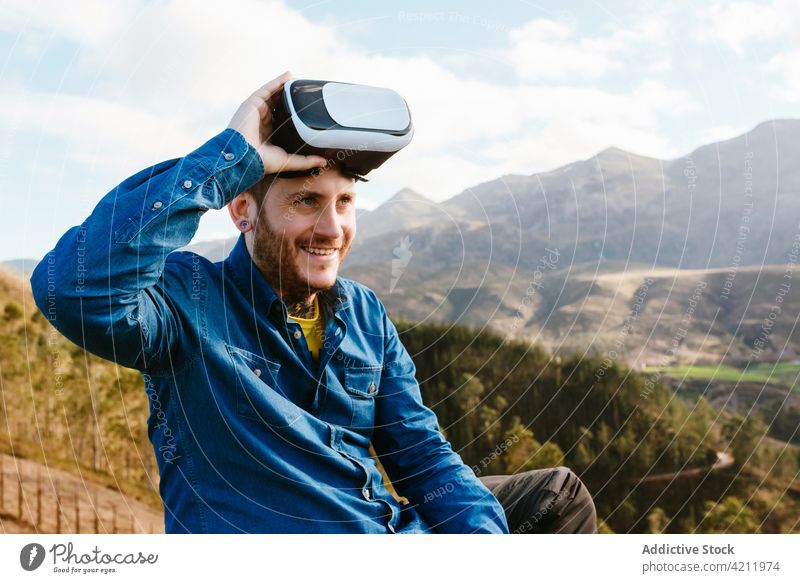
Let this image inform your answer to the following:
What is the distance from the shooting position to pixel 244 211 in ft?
6.10

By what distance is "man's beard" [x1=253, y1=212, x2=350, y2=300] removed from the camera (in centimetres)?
181

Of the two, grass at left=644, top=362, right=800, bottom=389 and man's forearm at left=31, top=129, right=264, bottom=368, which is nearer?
man's forearm at left=31, top=129, right=264, bottom=368

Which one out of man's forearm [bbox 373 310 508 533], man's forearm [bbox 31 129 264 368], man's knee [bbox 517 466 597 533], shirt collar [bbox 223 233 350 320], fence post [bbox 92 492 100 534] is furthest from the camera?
fence post [bbox 92 492 100 534]

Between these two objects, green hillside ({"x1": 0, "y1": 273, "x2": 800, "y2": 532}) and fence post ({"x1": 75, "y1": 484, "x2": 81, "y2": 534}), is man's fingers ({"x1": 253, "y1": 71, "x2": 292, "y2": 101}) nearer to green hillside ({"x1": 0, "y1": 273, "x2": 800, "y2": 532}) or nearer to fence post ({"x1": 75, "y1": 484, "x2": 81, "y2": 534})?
green hillside ({"x1": 0, "y1": 273, "x2": 800, "y2": 532})

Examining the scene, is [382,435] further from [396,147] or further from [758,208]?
[758,208]

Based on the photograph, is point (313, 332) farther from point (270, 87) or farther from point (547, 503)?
point (547, 503)

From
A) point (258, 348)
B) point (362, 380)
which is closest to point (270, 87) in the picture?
point (258, 348)

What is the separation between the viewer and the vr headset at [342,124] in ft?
5.68

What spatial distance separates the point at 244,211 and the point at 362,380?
480 mm

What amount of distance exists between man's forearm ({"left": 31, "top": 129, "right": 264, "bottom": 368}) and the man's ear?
0.22 meters

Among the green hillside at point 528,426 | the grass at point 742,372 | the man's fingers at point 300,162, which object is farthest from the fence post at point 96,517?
the grass at point 742,372

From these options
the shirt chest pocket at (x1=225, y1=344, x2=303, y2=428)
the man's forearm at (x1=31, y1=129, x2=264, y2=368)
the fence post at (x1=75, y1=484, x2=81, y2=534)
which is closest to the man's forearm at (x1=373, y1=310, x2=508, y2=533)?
the shirt chest pocket at (x1=225, y1=344, x2=303, y2=428)

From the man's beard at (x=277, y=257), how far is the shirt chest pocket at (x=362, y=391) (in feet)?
0.77

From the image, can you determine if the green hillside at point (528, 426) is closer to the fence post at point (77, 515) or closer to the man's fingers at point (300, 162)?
the fence post at point (77, 515)
